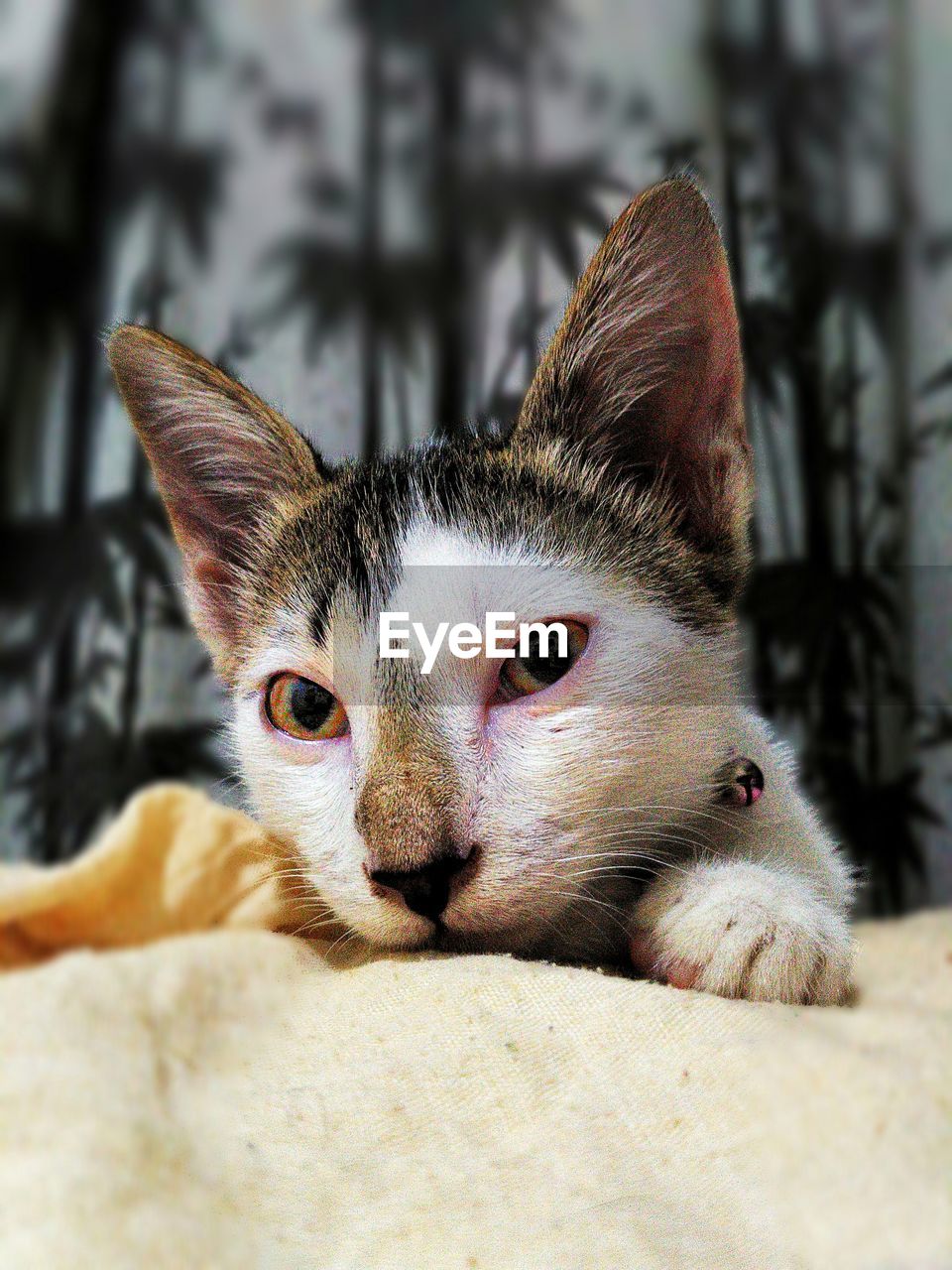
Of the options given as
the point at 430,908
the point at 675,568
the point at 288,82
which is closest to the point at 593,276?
the point at 675,568

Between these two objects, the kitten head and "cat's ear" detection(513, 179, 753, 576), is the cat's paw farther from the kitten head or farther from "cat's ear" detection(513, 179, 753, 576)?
"cat's ear" detection(513, 179, 753, 576)

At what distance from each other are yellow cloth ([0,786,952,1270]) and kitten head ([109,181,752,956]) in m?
0.07

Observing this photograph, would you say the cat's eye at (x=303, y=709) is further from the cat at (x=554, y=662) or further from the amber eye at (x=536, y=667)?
the amber eye at (x=536, y=667)

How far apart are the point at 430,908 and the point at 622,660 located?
0.18m

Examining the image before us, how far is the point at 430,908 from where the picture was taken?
20.6 inches

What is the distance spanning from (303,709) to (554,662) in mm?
168

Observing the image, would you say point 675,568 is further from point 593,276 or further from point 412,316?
point 412,316

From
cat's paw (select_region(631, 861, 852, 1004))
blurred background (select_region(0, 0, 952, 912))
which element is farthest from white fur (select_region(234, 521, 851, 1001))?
blurred background (select_region(0, 0, 952, 912))

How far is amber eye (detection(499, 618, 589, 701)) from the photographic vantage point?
22.5 inches

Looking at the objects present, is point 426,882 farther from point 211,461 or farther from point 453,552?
point 211,461

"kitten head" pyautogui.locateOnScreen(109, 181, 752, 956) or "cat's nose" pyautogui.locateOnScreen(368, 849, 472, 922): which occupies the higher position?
"kitten head" pyautogui.locateOnScreen(109, 181, 752, 956)

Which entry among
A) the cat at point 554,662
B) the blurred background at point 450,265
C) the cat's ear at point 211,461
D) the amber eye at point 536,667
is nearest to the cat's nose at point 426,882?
the cat at point 554,662

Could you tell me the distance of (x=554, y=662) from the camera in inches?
22.6

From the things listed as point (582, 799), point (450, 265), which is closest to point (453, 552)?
point (582, 799)
